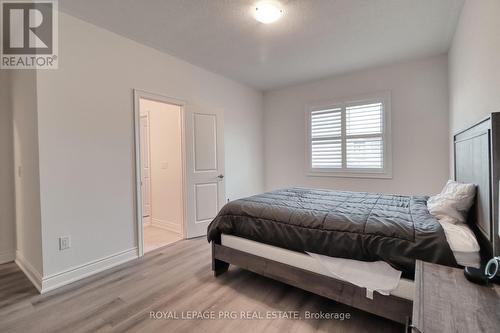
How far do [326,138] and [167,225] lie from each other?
3213 mm

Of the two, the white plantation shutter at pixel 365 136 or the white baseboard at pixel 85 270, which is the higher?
the white plantation shutter at pixel 365 136

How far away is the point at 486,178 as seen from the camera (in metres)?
1.39

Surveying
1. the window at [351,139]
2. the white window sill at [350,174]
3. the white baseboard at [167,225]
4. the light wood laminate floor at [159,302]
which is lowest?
the light wood laminate floor at [159,302]

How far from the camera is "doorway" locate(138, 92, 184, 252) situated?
3655 mm

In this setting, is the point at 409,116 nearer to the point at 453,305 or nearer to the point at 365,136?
the point at 365,136

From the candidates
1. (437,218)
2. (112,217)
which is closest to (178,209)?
(112,217)

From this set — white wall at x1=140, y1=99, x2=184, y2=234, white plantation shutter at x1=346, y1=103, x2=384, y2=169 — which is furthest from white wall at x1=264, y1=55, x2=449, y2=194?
white wall at x1=140, y1=99, x2=184, y2=234

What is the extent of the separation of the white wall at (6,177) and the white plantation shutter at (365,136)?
4.81 meters

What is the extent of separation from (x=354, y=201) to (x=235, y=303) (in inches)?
60.3

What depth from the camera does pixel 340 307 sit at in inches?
75.4

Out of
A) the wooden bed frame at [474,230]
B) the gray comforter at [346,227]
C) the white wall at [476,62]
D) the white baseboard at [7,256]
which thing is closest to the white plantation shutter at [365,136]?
the white wall at [476,62]

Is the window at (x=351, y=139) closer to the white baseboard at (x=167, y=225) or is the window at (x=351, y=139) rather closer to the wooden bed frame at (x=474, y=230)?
the wooden bed frame at (x=474, y=230)

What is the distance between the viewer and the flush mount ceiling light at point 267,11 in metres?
2.19

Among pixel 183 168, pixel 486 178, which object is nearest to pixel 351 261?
pixel 486 178
